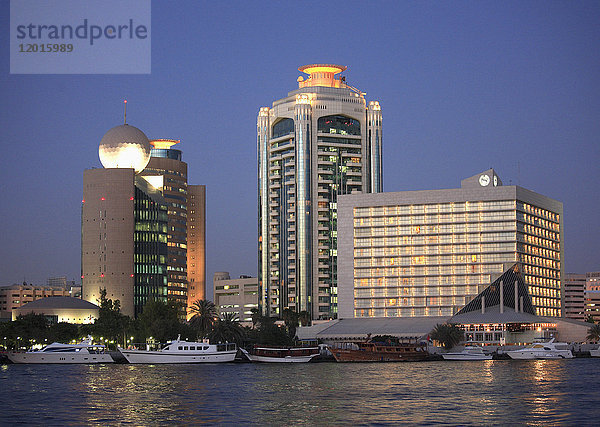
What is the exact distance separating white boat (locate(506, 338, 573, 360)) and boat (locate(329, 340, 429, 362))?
17766mm

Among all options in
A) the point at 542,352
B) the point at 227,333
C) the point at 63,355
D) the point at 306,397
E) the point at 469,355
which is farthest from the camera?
the point at 542,352

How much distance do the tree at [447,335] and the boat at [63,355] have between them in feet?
221

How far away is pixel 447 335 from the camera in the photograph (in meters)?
194

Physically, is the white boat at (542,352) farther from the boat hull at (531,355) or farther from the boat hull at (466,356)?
the boat hull at (466,356)

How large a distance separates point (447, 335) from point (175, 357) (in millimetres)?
61909

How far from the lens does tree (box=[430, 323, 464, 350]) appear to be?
19425cm

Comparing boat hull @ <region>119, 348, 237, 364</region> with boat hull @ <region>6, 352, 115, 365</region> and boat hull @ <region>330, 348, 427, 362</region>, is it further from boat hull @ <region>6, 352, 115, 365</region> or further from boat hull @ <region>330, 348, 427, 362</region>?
boat hull @ <region>330, 348, 427, 362</region>

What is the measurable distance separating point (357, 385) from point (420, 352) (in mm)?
72293

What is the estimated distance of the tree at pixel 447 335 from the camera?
194 meters

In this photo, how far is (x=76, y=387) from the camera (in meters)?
106

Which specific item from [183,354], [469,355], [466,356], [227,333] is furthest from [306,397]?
[469,355]

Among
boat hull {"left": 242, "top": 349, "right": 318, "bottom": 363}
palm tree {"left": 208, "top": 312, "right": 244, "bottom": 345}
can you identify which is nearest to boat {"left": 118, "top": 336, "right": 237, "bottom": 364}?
boat hull {"left": 242, "top": 349, "right": 318, "bottom": 363}

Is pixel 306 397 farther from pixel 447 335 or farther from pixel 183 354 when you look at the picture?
pixel 447 335

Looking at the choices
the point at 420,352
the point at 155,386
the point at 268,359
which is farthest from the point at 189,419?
the point at 420,352
